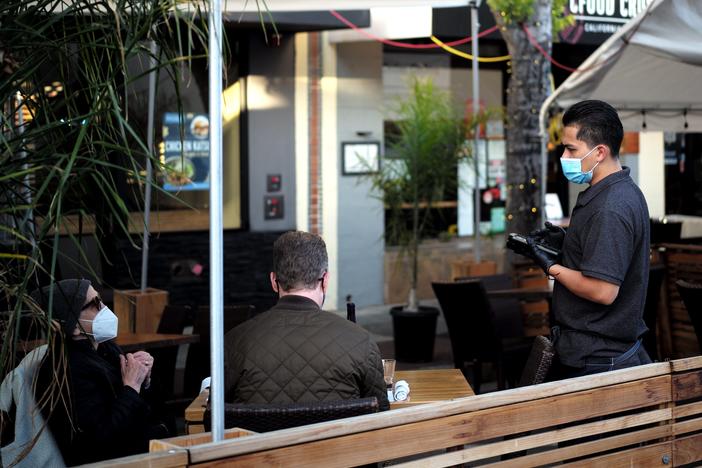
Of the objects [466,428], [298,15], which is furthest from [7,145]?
[298,15]

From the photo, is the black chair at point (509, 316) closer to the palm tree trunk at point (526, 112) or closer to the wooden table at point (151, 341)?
the palm tree trunk at point (526, 112)

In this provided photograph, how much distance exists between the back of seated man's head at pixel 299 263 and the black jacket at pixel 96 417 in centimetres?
71

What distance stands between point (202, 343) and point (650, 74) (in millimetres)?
4733

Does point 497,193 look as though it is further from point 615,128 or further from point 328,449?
point 328,449

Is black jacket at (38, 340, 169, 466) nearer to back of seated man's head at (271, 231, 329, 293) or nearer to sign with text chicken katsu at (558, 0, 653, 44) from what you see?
back of seated man's head at (271, 231, 329, 293)

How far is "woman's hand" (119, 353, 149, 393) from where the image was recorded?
4.37 metres

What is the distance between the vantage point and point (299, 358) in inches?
142

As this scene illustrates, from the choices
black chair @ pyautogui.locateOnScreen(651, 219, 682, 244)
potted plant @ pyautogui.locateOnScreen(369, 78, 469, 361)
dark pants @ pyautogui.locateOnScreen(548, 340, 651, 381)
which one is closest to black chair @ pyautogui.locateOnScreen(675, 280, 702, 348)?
dark pants @ pyautogui.locateOnScreen(548, 340, 651, 381)

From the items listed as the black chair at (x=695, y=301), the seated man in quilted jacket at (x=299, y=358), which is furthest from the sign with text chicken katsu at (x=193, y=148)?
the seated man in quilted jacket at (x=299, y=358)

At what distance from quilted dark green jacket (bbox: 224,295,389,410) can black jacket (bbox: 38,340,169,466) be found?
550 millimetres

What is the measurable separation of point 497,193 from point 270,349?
437 inches

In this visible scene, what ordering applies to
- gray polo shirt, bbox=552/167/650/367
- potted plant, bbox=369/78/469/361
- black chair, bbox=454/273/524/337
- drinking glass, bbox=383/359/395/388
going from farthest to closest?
potted plant, bbox=369/78/469/361 < black chair, bbox=454/273/524/337 < drinking glass, bbox=383/359/395/388 < gray polo shirt, bbox=552/167/650/367

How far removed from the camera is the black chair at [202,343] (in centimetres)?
673

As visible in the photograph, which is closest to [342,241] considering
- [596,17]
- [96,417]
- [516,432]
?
[596,17]
